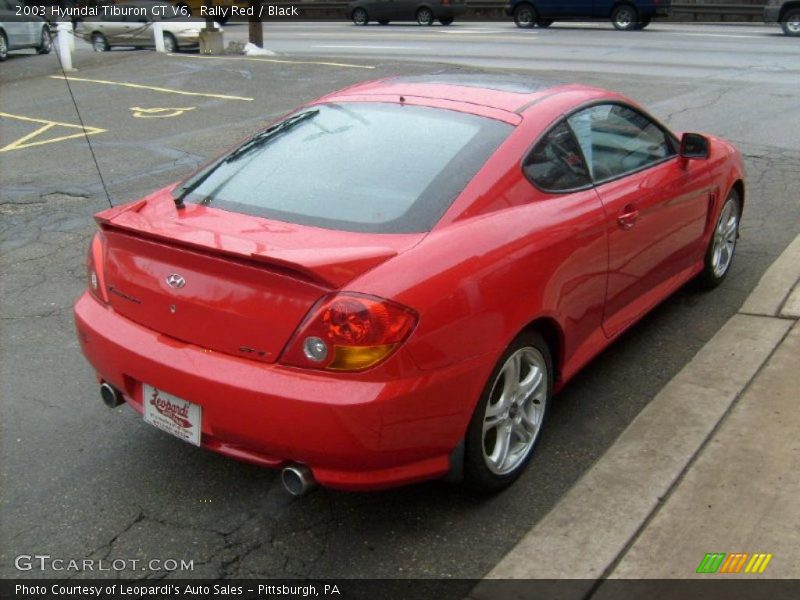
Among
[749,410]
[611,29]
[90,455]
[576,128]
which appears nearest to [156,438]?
[90,455]

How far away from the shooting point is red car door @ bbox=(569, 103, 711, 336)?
425 cm

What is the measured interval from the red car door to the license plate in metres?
2.02

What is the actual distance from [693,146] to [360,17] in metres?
29.7

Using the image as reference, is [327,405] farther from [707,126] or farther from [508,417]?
[707,126]

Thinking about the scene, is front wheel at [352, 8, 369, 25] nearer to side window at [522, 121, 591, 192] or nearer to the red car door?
the red car door

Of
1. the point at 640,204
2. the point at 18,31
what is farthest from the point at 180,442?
the point at 18,31

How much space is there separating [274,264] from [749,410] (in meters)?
2.40

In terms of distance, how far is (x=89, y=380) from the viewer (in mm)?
4574

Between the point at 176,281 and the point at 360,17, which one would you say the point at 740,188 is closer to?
the point at 176,281

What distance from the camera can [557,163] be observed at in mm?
4008

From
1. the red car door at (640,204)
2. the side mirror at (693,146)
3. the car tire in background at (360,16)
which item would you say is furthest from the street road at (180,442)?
the car tire in background at (360,16)

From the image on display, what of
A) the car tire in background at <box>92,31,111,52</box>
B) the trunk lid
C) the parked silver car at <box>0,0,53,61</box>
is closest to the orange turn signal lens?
the trunk lid

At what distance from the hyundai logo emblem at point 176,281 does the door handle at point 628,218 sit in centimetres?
207

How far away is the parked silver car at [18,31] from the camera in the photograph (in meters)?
21.0
